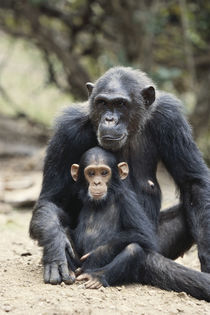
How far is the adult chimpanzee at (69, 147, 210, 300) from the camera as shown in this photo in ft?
19.8

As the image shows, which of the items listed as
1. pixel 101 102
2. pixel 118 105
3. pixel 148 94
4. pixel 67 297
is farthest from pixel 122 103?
pixel 67 297

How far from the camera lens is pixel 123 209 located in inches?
251

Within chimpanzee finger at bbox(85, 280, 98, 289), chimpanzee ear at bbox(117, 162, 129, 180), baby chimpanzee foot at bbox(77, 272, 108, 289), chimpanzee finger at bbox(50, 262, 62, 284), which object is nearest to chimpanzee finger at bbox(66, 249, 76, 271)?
chimpanzee finger at bbox(50, 262, 62, 284)

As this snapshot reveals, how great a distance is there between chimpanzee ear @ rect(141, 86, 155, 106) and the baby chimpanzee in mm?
863

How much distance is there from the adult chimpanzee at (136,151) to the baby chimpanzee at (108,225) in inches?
9.6

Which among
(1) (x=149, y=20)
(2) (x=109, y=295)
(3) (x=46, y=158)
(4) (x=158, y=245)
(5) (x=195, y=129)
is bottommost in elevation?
(2) (x=109, y=295)

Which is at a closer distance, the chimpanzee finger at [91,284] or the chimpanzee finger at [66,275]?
the chimpanzee finger at [91,284]

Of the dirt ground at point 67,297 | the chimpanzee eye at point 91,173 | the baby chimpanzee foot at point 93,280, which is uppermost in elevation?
the chimpanzee eye at point 91,173

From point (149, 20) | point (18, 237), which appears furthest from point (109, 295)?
point (149, 20)

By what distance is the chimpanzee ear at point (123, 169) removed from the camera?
6.58m

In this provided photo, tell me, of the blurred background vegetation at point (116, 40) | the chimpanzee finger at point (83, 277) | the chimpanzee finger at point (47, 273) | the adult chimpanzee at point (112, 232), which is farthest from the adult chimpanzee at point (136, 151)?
the blurred background vegetation at point (116, 40)

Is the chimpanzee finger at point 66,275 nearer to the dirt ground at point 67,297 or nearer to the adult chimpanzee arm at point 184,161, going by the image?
the dirt ground at point 67,297

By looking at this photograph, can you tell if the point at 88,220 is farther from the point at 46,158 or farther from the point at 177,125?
the point at 177,125

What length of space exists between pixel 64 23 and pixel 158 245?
968 centimetres
